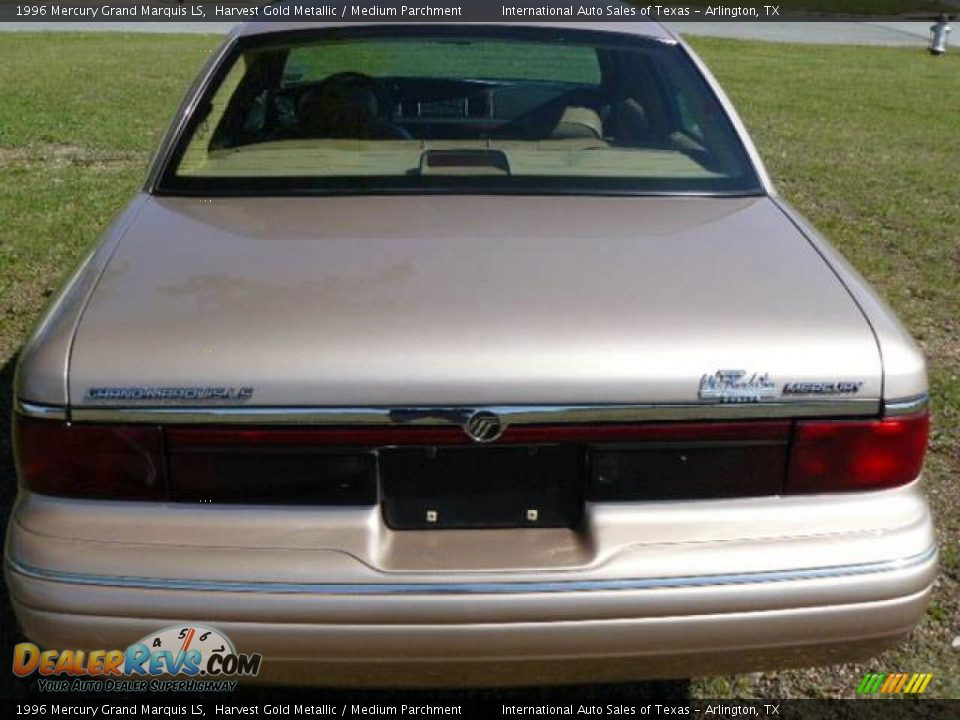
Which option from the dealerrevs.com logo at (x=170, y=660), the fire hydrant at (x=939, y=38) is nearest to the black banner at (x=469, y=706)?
the dealerrevs.com logo at (x=170, y=660)

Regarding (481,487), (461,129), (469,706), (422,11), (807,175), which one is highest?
(422,11)

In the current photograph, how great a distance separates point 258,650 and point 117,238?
105 cm

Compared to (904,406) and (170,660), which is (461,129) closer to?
(904,406)

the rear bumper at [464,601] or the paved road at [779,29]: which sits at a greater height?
the rear bumper at [464,601]

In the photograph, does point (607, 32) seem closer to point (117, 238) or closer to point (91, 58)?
point (117, 238)

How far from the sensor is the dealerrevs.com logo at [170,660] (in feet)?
6.41

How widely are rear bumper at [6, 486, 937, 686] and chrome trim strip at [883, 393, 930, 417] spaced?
25 centimetres

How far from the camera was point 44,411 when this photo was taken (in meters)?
1.93

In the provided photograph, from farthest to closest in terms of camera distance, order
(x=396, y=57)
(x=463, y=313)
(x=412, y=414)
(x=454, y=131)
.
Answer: (x=396, y=57) → (x=454, y=131) → (x=463, y=313) → (x=412, y=414)

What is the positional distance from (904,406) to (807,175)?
7125 mm

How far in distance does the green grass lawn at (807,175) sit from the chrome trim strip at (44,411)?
165cm

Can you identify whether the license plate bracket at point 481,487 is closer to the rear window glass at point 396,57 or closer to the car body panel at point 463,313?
the car body panel at point 463,313

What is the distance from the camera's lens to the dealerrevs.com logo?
195cm

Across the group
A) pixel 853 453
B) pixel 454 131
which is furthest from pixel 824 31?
pixel 853 453
